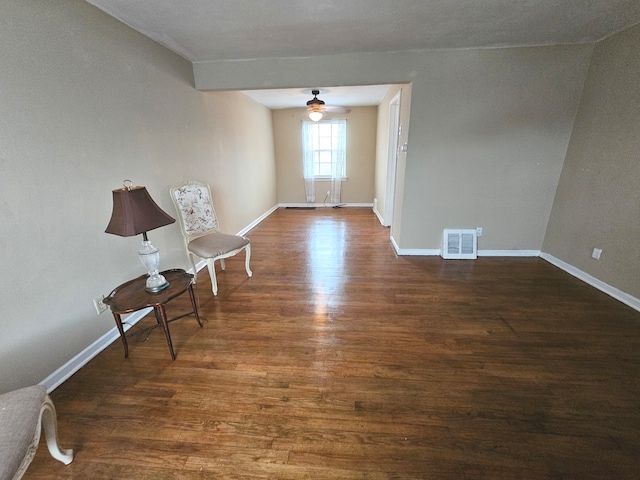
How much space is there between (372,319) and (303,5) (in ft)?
8.12

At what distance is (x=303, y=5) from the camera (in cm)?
192

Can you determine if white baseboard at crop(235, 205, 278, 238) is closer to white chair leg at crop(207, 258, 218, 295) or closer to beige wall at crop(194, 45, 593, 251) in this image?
white chair leg at crop(207, 258, 218, 295)

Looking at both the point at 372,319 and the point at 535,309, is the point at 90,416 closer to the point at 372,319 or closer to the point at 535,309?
the point at 372,319

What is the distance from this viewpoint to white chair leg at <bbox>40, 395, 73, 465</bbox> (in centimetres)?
108

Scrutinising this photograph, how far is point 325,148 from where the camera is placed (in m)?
6.48

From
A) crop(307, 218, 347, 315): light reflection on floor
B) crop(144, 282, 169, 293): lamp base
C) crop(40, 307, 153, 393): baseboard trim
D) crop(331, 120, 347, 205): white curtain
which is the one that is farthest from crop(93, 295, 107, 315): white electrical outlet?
crop(331, 120, 347, 205): white curtain

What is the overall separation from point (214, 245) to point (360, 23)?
2368 mm

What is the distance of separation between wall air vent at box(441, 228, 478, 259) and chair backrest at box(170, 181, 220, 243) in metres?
2.89

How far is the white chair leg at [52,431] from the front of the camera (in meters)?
1.08

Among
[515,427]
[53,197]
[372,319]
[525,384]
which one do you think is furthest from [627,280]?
[53,197]

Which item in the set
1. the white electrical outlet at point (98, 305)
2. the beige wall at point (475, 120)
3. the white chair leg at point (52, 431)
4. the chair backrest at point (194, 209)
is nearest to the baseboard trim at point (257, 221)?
the chair backrest at point (194, 209)

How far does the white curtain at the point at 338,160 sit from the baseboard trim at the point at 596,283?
14.2 feet

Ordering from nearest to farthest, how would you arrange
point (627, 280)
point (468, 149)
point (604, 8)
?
point (604, 8) < point (627, 280) < point (468, 149)

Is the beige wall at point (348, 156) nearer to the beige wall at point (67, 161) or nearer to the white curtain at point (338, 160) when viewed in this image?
the white curtain at point (338, 160)
